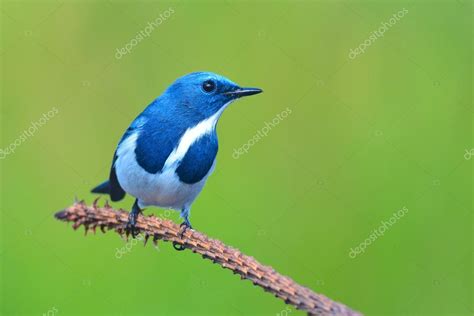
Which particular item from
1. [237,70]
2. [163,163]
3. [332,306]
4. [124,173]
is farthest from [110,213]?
[237,70]

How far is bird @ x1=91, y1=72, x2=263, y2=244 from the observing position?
4254 millimetres

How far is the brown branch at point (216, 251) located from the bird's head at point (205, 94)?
1.22 m

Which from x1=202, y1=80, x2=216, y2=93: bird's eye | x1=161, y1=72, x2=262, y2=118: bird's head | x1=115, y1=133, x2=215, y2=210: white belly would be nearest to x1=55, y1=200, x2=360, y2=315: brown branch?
x1=115, y1=133, x2=215, y2=210: white belly

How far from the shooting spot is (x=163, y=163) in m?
4.27

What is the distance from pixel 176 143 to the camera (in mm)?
4238

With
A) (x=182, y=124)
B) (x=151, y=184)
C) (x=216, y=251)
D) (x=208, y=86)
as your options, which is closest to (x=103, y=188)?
(x=151, y=184)

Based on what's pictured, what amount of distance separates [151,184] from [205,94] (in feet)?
2.46

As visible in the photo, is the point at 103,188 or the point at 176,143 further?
the point at 103,188

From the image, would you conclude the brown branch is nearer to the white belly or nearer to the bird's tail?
the white belly

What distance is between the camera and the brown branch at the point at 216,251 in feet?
7.76

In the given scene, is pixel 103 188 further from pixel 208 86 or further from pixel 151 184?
pixel 208 86

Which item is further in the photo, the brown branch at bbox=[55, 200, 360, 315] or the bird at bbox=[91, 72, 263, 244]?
the bird at bbox=[91, 72, 263, 244]

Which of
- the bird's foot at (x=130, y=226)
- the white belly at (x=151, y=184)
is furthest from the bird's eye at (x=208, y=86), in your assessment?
the bird's foot at (x=130, y=226)

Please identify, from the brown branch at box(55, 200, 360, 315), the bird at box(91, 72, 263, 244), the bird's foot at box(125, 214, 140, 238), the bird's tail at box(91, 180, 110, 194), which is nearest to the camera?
the brown branch at box(55, 200, 360, 315)
